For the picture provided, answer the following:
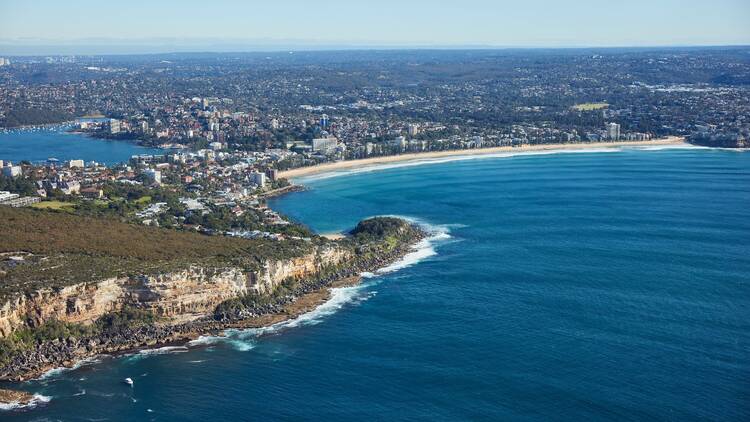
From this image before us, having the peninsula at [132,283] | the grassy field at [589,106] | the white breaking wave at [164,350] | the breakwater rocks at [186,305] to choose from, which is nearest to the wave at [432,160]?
the grassy field at [589,106]

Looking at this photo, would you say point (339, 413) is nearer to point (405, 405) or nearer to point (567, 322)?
point (405, 405)

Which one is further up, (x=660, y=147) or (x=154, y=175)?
(x=154, y=175)

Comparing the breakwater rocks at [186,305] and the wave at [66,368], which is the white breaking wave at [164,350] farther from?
the wave at [66,368]

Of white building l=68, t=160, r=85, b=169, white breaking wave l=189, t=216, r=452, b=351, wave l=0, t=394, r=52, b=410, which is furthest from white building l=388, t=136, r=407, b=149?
wave l=0, t=394, r=52, b=410

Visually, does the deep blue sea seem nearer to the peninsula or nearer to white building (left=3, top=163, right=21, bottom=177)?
the peninsula

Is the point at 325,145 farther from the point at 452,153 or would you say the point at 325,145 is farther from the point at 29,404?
the point at 29,404

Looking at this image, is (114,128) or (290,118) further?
(290,118)

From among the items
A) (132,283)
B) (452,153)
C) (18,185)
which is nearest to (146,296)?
(132,283)
